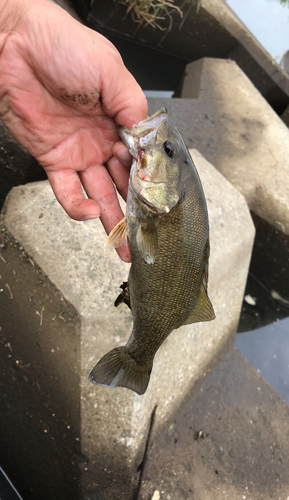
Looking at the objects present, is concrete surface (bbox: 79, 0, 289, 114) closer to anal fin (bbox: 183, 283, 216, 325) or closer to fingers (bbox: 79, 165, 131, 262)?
fingers (bbox: 79, 165, 131, 262)

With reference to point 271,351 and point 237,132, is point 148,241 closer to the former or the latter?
point 271,351

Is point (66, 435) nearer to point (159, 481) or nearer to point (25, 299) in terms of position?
point (159, 481)

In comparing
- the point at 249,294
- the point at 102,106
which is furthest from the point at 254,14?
the point at 102,106

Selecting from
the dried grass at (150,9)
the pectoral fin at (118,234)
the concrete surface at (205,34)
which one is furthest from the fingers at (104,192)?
the concrete surface at (205,34)

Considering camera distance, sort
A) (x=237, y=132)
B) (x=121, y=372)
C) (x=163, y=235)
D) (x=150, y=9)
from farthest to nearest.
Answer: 1. (x=150, y=9)
2. (x=237, y=132)
3. (x=121, y=372)
4. (x=163, y=235)

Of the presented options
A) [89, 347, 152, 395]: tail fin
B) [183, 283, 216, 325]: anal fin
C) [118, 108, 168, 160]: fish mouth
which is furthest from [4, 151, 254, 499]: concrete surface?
[118, 108, 168, 160]: fish mouth

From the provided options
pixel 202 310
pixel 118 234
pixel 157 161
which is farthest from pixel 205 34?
pixel 202 310
